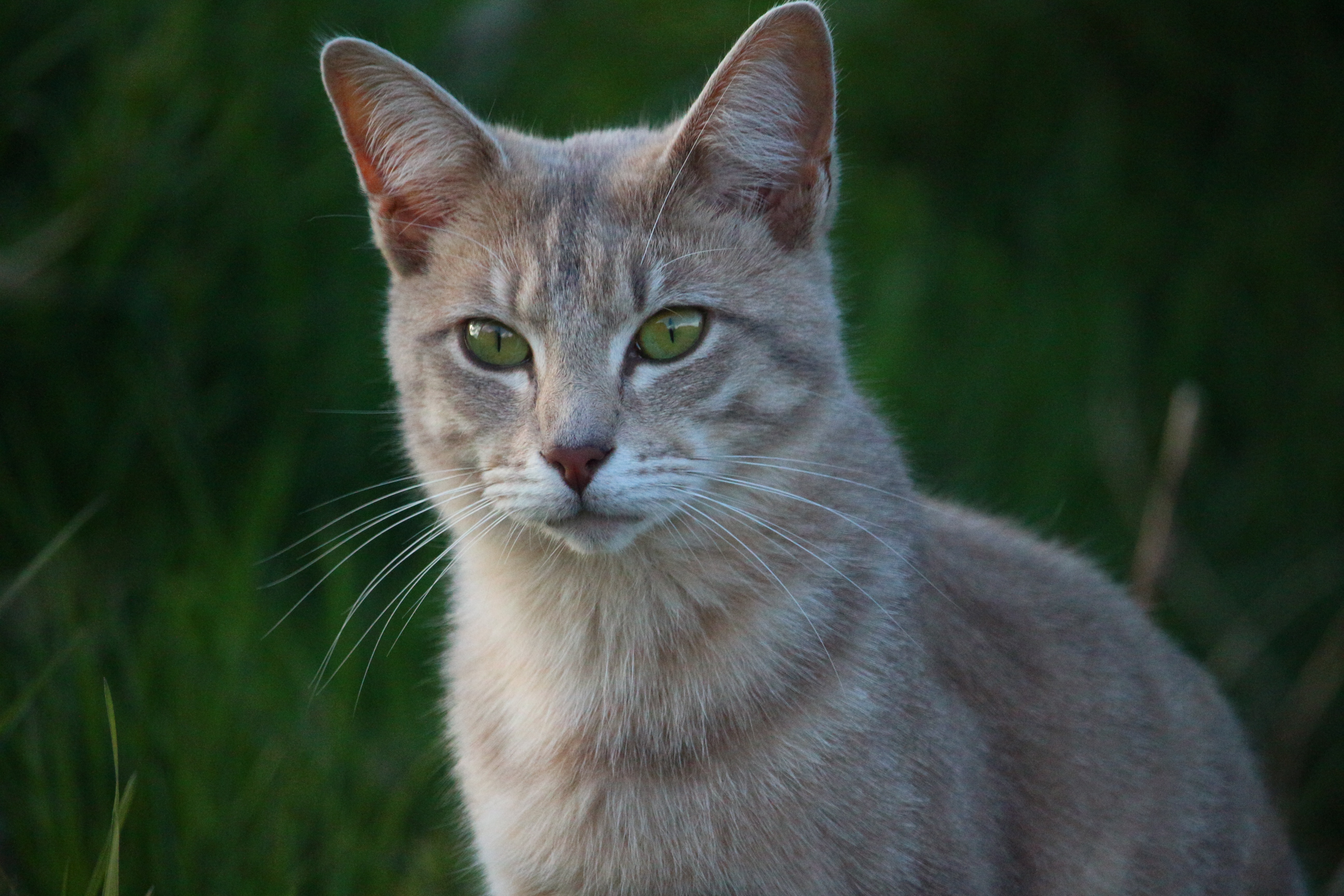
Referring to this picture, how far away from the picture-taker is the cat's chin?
2328 mm

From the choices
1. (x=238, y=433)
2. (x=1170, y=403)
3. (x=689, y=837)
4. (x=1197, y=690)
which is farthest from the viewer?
(x=1170, y=403)

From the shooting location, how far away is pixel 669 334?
2.51 metres

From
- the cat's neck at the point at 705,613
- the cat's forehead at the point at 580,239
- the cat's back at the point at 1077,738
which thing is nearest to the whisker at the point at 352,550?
the cat's neck at the point at 705,613

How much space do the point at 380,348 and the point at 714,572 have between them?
85.8 inches

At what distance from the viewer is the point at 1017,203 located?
5609mm

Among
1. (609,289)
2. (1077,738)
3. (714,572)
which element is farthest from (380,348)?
(1077,738)

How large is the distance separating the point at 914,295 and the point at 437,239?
9.23 ft

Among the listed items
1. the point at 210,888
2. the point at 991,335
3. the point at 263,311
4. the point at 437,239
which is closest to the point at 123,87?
the point at 263,311

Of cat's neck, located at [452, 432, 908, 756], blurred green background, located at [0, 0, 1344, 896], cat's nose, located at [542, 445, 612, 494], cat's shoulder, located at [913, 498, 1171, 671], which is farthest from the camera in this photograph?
blurred green background, located at [0, 0, 1344, 896]

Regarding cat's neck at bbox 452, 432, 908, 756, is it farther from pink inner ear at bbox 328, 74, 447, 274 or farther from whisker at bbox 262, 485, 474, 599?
pink inner ear at bbox 328, 74, 447, 274

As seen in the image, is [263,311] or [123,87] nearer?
[123,87]

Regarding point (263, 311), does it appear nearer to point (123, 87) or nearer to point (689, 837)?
point (123, 87)

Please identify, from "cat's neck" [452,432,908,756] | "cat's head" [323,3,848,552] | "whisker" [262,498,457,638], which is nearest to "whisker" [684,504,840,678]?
"cat's neck" [452,432,908,756]

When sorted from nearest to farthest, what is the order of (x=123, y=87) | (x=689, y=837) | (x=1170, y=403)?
1. (x=689, y=837)
2. (x=123, y=87)
3. (x=1170, y=403)
